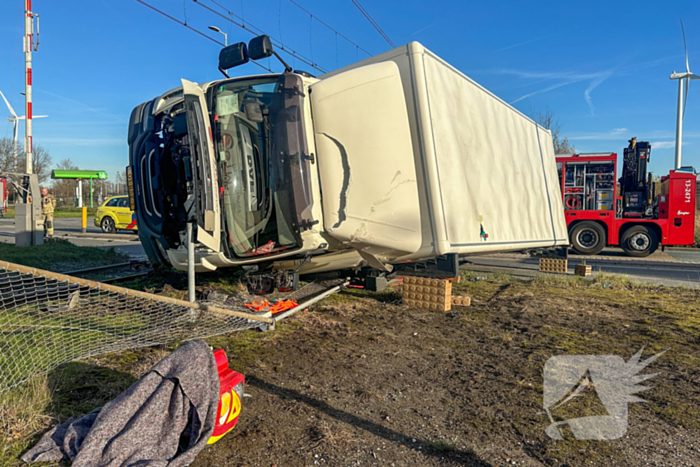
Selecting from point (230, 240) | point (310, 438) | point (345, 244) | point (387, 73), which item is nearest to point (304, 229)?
point (345, 244)

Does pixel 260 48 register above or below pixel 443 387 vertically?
above

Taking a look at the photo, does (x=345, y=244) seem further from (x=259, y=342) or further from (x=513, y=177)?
(x=513, y=177)

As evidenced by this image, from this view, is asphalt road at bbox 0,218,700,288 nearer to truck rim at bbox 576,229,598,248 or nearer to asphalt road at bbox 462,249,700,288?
asphalt road at bbox 462,249,700,288

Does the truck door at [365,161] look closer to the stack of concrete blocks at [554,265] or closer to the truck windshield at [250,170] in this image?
the truck windshield at [250,170]

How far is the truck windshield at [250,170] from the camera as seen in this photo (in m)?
4.63

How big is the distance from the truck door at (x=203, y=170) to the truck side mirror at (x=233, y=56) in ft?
1.98

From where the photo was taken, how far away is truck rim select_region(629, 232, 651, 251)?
13.5 m

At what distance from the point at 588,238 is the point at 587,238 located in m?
0.03

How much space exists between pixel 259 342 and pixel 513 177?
4838mm

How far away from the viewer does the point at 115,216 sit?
19375 mm

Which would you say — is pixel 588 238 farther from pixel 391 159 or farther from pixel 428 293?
pixel 391 159

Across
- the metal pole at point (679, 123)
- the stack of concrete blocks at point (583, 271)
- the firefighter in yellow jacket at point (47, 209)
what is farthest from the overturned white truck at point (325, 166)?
the metal pole at point (679, 123)

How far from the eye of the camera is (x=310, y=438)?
8.78 feet

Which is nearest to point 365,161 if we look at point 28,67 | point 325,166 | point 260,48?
point 325,166
